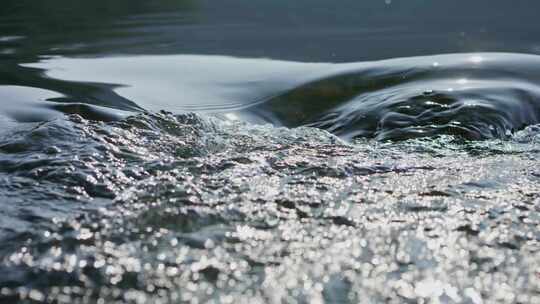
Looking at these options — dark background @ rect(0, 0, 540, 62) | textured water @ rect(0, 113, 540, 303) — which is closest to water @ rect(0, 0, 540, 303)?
textured water @ rect(0, 113, 540, 303)

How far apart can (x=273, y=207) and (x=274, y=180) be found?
19cm

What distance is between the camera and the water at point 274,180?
1388 mm

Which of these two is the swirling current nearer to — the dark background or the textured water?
the textured water

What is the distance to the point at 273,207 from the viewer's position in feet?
5.54

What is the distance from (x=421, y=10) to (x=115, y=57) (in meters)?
2.85

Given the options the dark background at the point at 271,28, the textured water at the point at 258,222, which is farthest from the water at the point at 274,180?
the dark background at the point at 271,28

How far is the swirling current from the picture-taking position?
4.50ft

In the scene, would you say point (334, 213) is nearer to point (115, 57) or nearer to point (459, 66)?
point (459, 66)

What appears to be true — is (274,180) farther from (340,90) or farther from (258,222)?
(340,90)

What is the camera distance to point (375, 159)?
84.7 inches

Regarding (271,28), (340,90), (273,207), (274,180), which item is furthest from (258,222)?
(271,28)

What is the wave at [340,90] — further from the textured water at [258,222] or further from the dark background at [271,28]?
the textured water at [258,222]

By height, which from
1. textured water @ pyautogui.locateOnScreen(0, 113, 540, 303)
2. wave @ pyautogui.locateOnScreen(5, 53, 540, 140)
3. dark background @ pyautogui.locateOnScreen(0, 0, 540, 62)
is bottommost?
textured water @ pyautogui.locateOnScreen(0, 113, 540, 303)

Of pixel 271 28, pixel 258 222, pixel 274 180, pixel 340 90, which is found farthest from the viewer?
pixel 271 28
